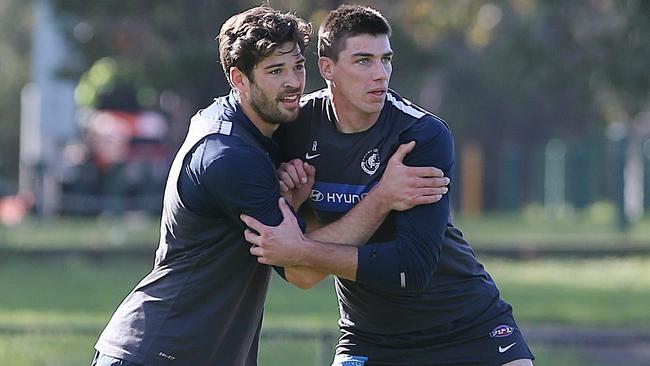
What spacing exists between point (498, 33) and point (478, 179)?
7030 millimetres

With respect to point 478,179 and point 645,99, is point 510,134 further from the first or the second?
point 645,99

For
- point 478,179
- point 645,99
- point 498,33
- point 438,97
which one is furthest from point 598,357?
point 438,97

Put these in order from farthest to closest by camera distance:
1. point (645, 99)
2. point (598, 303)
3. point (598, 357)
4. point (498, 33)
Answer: point (498, 33) → point (645, 99) → point (598, 303) → point (598, 357)

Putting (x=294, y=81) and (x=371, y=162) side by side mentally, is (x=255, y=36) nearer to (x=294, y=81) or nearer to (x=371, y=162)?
(x=294, y=81)

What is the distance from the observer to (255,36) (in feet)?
20.7

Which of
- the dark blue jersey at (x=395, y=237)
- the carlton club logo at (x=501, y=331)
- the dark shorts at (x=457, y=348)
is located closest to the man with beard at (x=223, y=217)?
the dark blue jersey at (x=395, y=237)

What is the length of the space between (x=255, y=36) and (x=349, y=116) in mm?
680

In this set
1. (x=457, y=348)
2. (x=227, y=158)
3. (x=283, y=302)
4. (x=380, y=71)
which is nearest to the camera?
(x=227, y=158)

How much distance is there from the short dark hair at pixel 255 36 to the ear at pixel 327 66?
25 cm

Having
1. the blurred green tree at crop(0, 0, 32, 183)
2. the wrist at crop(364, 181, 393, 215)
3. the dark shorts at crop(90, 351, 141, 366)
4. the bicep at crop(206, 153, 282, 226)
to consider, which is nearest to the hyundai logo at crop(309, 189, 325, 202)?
the wrist at crop(364, 181, 393, 215)

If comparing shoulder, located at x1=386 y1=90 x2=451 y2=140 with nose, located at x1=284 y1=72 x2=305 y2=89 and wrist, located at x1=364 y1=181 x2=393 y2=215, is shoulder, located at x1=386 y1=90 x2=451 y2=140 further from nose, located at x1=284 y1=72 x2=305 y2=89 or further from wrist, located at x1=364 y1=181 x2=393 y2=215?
nose, located at x1=284 y1=72 x2=305 y2=89

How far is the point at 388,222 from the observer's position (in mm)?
6645

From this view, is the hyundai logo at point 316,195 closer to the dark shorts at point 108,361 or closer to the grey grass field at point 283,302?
the dark shorts at point 108,361

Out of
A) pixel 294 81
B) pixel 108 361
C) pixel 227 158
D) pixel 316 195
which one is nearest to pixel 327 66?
pixel 294 81
